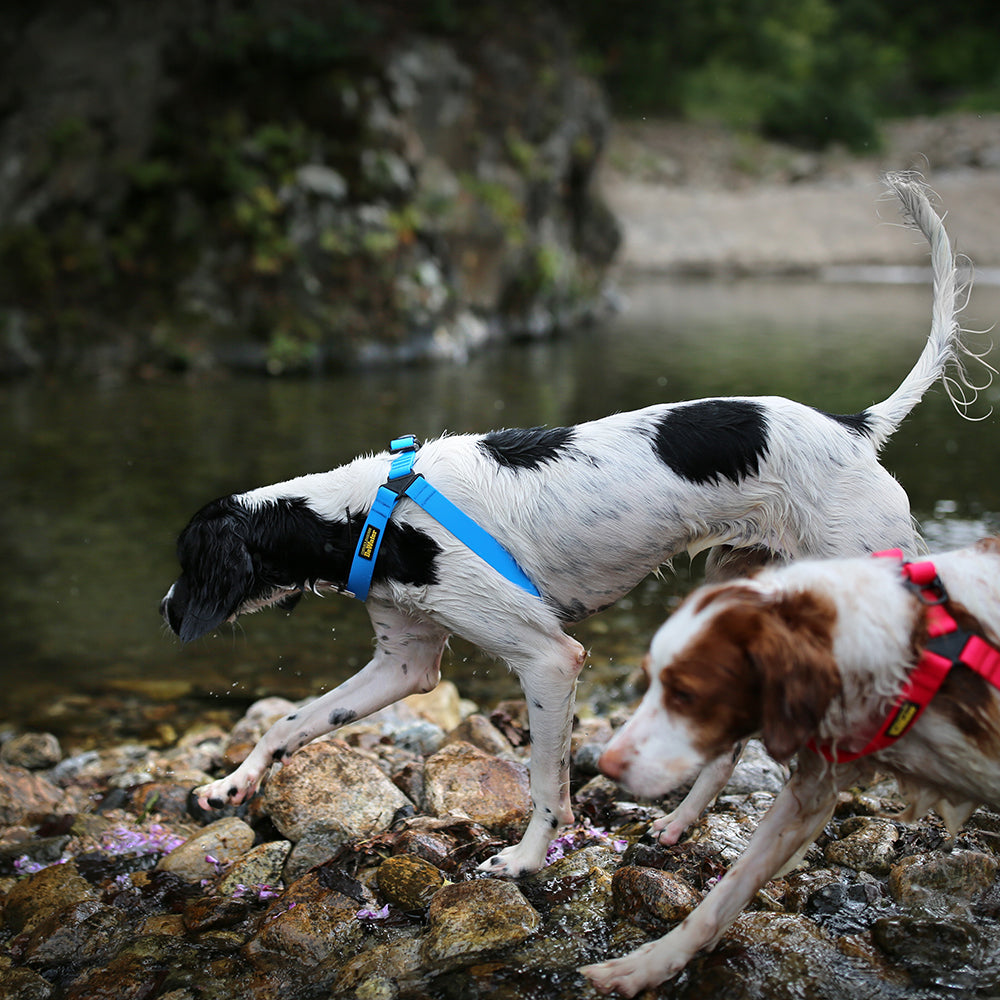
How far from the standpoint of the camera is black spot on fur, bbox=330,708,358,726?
3.54 meters

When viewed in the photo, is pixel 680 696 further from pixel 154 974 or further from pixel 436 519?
pixel 154 974

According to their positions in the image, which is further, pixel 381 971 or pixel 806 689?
pixel 381 971

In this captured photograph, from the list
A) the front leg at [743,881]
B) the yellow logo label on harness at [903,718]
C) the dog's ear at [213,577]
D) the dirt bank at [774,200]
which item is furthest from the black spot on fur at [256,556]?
the dirt bank at [774,200]

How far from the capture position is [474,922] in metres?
3.00

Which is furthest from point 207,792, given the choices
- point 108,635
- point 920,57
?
point 920,57

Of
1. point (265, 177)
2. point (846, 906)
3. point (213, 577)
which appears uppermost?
point (265, 177)

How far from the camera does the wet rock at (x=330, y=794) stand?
3.64m

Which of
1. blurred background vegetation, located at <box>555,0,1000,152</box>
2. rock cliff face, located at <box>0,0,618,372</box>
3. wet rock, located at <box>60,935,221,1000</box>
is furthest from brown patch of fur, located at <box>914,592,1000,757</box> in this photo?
blurred background vegetation, located at <box>555,0,1000,152</box>

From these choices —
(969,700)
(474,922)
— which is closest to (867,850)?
(969,700)

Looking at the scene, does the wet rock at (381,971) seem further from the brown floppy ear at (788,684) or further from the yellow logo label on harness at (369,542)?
the brown floppy ear at (788,684)

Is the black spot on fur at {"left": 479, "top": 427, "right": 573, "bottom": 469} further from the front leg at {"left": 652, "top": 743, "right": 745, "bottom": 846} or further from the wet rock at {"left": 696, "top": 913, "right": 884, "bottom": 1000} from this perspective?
the wet rock at {"left": 696, "top": 913, "right": 884, "bottom": 1000}

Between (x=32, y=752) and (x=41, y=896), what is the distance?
5.30 ft

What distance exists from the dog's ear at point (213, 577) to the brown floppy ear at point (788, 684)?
1.80 m

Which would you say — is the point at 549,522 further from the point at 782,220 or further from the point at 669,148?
the point at 669,148
